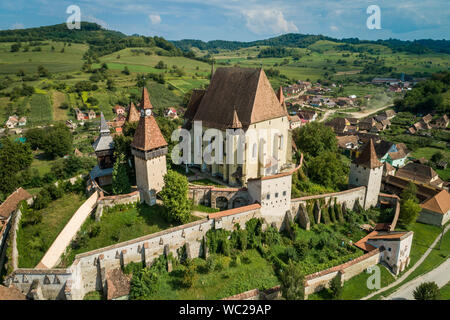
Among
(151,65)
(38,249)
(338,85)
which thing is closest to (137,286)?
(38,249)

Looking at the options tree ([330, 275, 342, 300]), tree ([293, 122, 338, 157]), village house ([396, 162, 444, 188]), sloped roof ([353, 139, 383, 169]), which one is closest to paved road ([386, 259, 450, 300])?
tree ([330, 275, 342, 300])

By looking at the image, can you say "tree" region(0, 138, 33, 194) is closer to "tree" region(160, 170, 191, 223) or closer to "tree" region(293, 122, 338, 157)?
"tree" region(160, 170, 191, 223)

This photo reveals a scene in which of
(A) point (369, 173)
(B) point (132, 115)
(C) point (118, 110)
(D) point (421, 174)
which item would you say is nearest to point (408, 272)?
(A) point (369, 173)

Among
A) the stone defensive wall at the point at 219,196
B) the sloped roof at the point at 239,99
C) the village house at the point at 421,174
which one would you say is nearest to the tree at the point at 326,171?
the sloped roof at the point at 239,99

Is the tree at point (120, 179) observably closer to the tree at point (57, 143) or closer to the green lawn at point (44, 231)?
the green lawn at point (44, 231)

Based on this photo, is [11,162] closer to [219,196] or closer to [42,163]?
[42,163]
